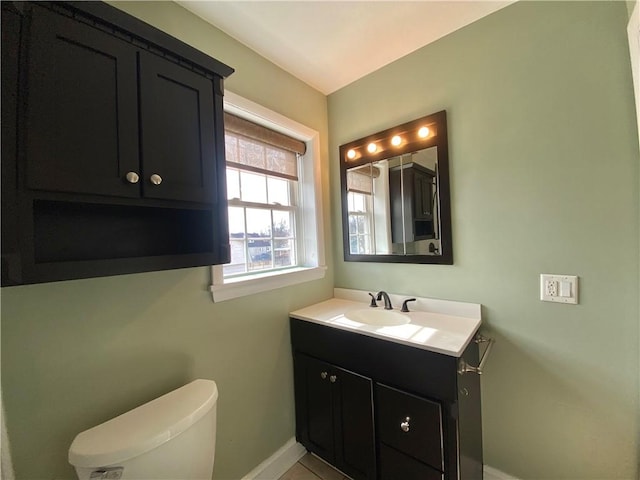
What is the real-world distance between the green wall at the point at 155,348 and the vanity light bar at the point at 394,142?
19.3 inches

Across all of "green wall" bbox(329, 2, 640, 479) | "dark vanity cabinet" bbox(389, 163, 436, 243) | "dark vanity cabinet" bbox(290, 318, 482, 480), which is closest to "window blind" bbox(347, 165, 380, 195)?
"dark vanity cabinet" bbox(389, 163, 436, 243)

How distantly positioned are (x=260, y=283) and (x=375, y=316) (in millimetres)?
767

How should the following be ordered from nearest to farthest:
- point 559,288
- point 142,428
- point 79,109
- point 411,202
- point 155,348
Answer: point 79,109
point 142,428
point 155,348
point 559,288
point 411,202

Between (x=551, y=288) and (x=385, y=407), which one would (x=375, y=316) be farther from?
(x=551, y=288)

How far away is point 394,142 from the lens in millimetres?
1692

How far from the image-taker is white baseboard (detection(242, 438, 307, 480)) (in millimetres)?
1424

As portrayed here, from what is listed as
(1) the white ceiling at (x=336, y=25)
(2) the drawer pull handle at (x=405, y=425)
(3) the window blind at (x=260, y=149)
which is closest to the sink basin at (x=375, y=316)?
(2) the drawer pull handle at (x=405, y=425)

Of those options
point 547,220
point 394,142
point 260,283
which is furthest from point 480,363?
point 394,142

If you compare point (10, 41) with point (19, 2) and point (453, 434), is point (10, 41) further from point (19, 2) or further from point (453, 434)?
point (453, 434)

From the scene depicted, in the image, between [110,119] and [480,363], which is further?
[480,363]

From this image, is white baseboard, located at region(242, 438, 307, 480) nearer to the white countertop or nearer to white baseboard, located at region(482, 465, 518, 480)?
the white countertop

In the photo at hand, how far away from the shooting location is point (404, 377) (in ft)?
3.88

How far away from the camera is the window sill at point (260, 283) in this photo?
51.2 inches

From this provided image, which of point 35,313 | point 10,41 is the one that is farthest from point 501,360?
point 10,41
